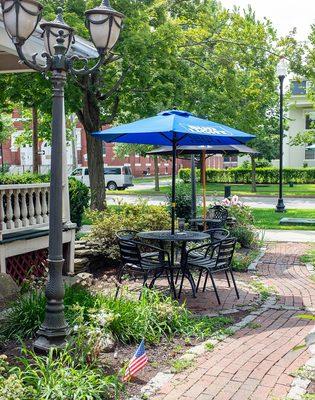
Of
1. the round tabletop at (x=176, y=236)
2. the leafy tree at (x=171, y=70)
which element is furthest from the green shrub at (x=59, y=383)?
the leafy tree at (x=171, y=70)

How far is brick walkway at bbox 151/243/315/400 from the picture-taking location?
161 inches

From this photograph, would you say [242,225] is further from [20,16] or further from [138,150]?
[138,150]

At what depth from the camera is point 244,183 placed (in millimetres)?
42781

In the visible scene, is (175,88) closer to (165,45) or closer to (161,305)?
(165,45)

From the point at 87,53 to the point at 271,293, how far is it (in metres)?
4.48

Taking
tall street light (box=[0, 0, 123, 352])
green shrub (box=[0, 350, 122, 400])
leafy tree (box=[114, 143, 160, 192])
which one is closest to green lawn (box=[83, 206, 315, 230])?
tall street light (box=[0, 0, 123, 352])

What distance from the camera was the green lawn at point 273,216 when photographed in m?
15.8

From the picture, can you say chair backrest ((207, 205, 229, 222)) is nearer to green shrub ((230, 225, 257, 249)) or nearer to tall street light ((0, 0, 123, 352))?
green shrub ((230, 225, 257, 249))

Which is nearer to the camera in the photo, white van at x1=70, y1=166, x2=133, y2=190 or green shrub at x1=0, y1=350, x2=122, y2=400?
green shrub at x1=0, y1=350, x2=122, y2=400

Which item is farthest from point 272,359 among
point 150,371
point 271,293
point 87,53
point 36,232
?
point 87,53

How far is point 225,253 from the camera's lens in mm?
7109

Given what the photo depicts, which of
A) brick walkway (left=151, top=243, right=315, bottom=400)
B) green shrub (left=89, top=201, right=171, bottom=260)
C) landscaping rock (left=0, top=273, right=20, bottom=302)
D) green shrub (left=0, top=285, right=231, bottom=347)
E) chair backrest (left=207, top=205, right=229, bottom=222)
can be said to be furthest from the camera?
chair backrest (left=207, top=205, right=229, bottom=222)

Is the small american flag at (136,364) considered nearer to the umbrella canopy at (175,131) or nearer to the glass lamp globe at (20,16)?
the glass lamp globe at (20,16)

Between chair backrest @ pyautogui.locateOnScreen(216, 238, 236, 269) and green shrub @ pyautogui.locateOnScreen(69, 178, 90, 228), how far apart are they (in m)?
5.55
